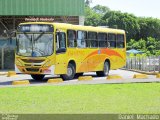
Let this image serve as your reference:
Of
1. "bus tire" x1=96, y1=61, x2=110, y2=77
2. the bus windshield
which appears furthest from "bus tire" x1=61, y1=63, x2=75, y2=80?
"bus tire" x1=96, y1=61, x2=110, y2=77

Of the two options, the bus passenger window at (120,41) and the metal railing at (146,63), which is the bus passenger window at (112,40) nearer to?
the bus passenger window at (120,41)

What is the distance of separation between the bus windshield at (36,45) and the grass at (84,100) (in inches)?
211

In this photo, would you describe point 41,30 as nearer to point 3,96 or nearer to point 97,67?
point 97,67

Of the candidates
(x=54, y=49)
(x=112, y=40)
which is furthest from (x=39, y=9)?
(x=54, y=49)

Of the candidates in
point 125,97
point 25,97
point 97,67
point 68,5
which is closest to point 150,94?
point 125,97

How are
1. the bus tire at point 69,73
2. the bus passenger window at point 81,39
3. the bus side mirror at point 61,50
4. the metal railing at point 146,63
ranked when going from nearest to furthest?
the bus side mirror at point 61,50 < the bus tire at point 69,73 < the bus passenger window at point 81,39 < the metal railing at point 146,63

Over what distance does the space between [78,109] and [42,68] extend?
453 inches

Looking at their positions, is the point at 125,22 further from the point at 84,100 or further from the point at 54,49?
the point at 84,100

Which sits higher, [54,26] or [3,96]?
[54,26]

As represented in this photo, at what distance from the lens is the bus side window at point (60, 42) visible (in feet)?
79.3

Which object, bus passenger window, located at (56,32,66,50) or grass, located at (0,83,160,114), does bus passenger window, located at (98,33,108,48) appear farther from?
grass, located at (0,83,160,114)

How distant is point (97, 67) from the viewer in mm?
29062

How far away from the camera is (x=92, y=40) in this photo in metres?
28.2

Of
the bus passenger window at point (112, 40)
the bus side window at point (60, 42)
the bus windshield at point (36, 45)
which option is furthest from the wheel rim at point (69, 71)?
the bus passenger window at point (112, 40)
